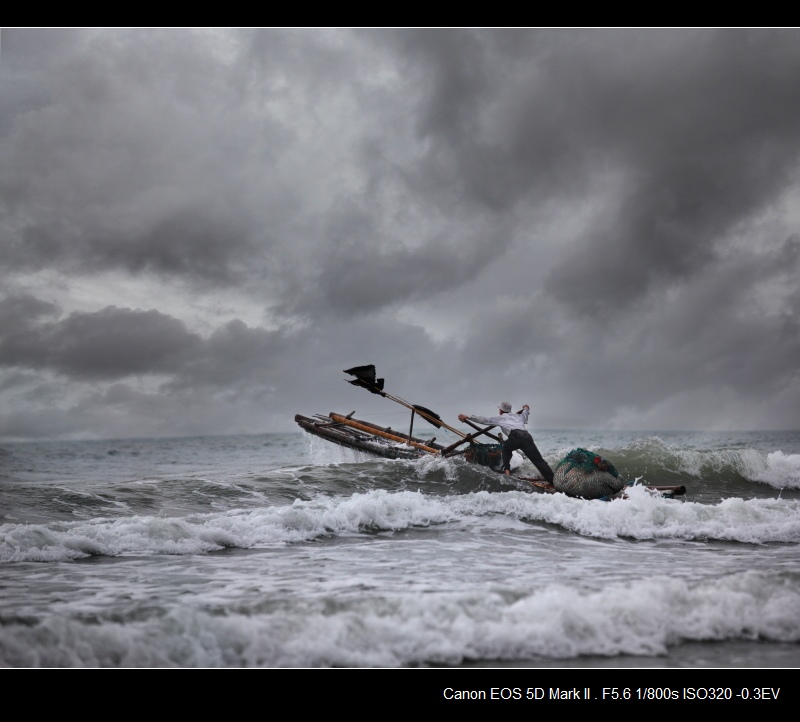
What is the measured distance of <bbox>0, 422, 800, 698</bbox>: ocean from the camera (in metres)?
5.84

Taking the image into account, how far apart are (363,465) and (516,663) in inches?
473

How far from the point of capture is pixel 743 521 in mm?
12086

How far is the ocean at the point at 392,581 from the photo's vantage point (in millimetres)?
5840

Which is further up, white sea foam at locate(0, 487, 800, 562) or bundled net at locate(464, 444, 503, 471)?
bundled net at locate(464, 444, 503, 471)

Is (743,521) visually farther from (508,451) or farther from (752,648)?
(752,648)

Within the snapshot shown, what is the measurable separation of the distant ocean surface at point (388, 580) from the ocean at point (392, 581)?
0.07 ft

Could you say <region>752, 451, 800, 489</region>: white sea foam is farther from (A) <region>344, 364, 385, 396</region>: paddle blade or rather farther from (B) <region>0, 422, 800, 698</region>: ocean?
(A) <region>344, 364, 385, 396</region>: paddle blade

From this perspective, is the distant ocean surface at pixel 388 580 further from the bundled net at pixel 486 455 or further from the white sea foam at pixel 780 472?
the white sea foam at pixel 780 472

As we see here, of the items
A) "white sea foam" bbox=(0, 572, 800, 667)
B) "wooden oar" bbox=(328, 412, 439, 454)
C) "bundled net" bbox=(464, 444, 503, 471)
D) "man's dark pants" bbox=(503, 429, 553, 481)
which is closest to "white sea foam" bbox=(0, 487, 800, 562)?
"man's dark pants" bbox=(503, 429, 553, 481)

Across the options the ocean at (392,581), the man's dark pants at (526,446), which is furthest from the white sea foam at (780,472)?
the man's dark pants at (526,446)

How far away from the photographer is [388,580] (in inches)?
305

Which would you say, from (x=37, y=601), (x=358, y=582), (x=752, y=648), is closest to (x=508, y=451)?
(x=358, y=582)

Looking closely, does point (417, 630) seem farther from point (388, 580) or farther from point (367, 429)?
point (367, 429)

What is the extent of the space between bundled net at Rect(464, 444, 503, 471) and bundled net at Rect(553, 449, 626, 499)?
7.46ft
